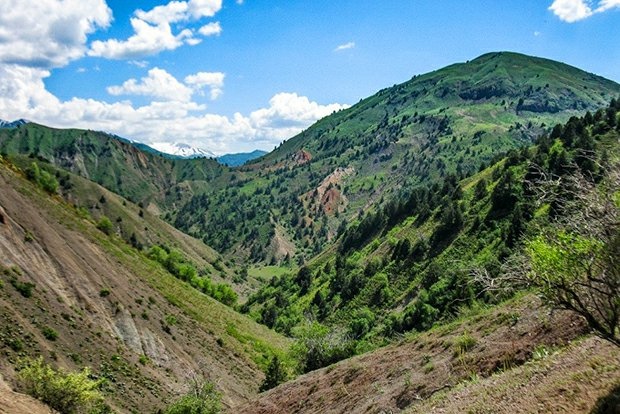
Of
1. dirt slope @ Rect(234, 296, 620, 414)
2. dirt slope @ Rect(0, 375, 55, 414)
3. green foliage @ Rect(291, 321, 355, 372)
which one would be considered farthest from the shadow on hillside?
green foliage @ Rect(291, 321, 355, 372)

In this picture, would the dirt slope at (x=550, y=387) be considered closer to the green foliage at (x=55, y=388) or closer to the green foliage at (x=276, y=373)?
the green foliage at (x=55, y=388)

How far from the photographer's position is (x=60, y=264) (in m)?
65.2

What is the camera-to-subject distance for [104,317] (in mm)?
63031

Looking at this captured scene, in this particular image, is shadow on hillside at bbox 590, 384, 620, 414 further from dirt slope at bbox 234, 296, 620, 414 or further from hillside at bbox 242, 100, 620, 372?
hillside at bbox 242, 100, 620, 372

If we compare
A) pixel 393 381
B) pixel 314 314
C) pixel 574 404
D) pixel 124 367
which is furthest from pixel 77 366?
pixel 314 314

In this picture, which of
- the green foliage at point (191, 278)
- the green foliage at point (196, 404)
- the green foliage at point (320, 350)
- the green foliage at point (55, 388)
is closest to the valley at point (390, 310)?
the green foliage at point (320, 350)

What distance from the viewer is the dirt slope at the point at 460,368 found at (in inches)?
683

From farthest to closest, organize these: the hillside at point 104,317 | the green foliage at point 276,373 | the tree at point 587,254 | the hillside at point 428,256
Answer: the hillside at point 428,256 < the green foliage at point 276,373 < the hillside at point 104,317 < the tree at point 587,254

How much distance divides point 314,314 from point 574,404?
107195 mm

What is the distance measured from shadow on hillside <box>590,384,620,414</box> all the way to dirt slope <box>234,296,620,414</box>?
0.33 meters

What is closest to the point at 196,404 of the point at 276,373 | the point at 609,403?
the point at 276,373

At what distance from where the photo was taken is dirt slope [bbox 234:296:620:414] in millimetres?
17348

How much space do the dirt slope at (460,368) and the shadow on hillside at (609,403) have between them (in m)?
0.33

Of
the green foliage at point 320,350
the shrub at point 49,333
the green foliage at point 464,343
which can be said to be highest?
the green foliage at point 464,343
